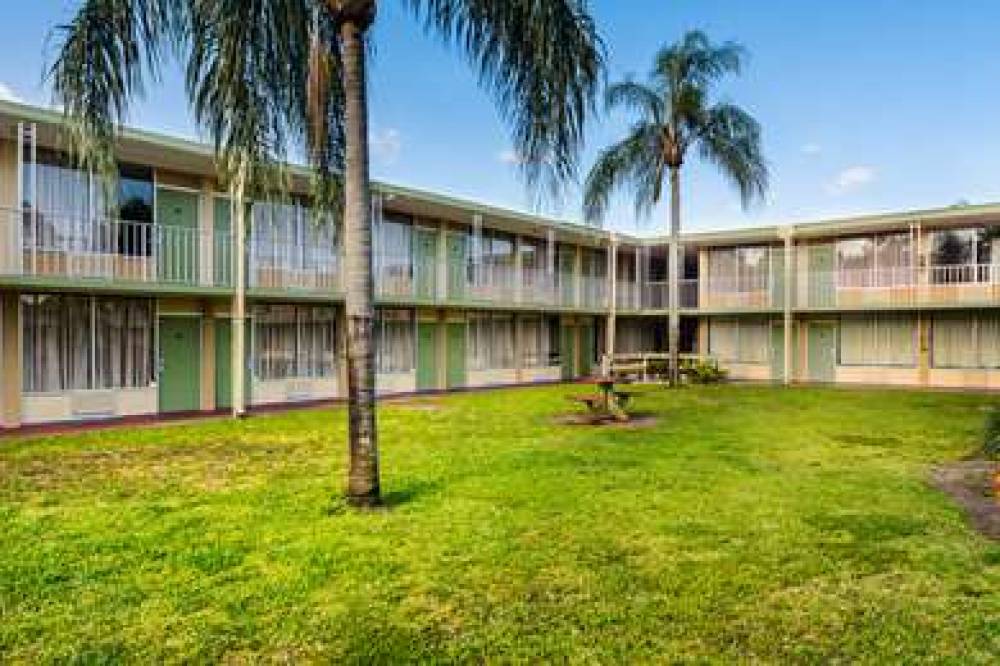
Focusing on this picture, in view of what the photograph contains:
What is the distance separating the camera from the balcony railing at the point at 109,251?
510 inches

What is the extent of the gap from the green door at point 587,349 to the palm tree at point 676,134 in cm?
796

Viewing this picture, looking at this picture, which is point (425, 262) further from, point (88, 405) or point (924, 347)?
point (924, 347)

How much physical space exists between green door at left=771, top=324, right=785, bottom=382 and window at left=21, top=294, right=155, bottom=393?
22.1 metres

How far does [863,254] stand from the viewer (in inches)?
989

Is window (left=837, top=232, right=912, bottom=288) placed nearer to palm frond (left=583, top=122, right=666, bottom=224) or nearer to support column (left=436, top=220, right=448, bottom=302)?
palm frond (left=583, top=122, right=666, bottom=224)

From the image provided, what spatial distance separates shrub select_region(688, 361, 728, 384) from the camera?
24.9 metres

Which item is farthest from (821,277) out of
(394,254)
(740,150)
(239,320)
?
(239,320)

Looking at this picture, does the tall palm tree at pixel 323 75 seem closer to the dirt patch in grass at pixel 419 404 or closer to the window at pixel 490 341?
the dirt patch in grass at pixel 419 404

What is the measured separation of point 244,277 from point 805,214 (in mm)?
20735

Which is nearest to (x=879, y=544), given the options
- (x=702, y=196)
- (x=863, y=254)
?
(x=702, y=196)

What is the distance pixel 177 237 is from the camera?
51.4 ft

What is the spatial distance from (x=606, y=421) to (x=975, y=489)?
687 centimetres

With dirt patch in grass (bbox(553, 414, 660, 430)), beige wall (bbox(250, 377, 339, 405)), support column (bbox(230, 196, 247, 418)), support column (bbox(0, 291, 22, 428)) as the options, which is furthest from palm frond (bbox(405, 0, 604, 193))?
beige wall (bbox(250, 377, 339, 405))

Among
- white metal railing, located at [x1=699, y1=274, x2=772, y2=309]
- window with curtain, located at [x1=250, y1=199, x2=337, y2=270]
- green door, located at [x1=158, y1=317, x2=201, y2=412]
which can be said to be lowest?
green door, located at [x1=158, y1=317, x2=201, y2=412]
